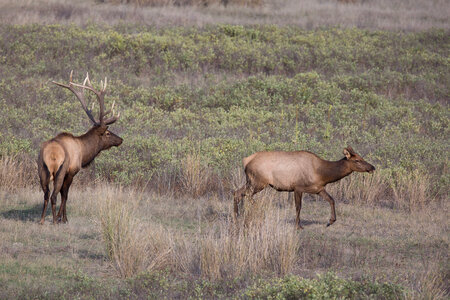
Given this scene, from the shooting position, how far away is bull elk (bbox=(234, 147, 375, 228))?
11094mm

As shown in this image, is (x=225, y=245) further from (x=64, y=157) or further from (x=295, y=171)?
(x=64, y=157)

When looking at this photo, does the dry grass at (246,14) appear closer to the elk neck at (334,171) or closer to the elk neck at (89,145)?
the elk neck at (89,145)

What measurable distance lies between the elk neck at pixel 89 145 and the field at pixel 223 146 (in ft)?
2.94

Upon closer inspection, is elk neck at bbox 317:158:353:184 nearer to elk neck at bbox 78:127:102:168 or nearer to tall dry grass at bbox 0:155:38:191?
elk neck at bbox 78:127:102:168

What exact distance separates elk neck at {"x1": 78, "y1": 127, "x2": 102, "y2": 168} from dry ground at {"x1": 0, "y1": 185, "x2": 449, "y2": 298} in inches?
39.6

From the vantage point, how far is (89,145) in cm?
1157

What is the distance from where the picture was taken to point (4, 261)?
8.76 metres

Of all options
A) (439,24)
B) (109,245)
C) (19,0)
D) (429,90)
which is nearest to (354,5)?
(439,24)

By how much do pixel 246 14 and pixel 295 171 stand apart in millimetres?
25713

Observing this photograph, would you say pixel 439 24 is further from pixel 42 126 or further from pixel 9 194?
pixel 9 194

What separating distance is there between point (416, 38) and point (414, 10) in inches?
339

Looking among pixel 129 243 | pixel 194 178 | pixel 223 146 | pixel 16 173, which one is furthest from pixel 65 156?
pixel 223 146

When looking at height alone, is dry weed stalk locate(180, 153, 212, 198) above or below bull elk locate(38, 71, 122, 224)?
below

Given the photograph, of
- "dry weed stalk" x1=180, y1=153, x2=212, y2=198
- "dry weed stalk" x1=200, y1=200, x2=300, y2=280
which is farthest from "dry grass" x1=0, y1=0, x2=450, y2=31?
"dry weed stalk" x1=200, y1=200, x2=300, y2=280
